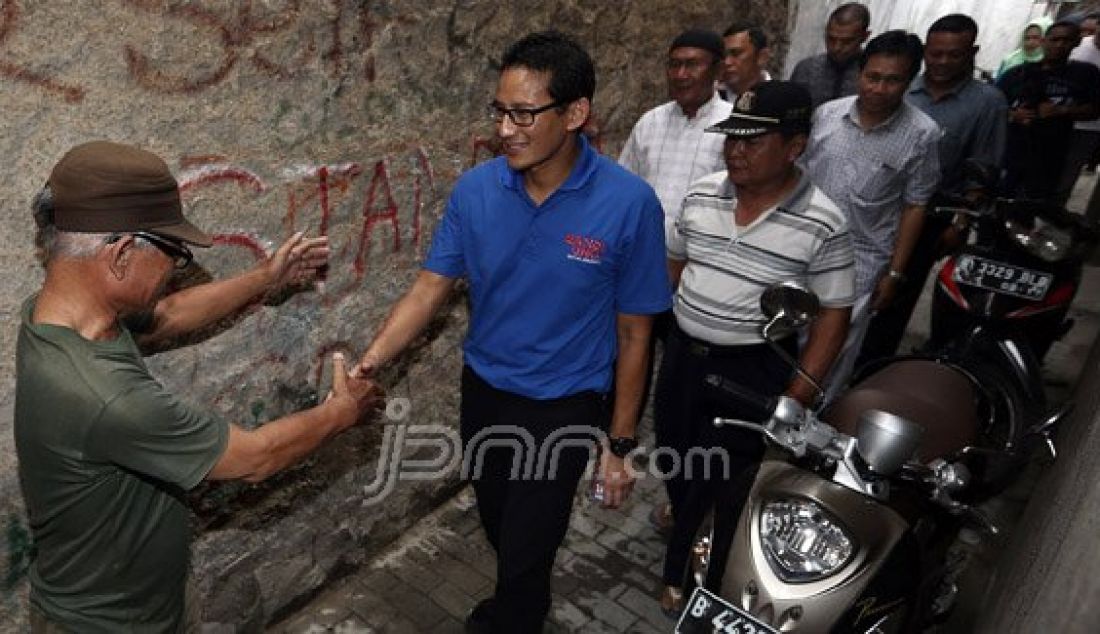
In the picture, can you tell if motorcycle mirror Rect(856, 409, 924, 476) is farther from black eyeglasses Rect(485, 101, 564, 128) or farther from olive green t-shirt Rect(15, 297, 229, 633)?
olive green t-shirt Rect(15, 297, 229, 633)

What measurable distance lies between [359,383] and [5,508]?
1.13 metres

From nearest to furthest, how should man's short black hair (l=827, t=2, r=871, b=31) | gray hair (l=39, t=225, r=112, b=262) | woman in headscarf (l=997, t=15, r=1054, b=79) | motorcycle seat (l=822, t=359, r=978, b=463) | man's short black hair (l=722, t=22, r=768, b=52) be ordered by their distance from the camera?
gray hair (l=39, t=225, r=112, b=262) → motorcycle seat (l=822, t=359, r=978, b=463) → man's short black hair (l=722, t=22, r=768, b=52) → man's short black hair (l=827, t=2, r=871, b=31) → woman in headscarf (l=997, t=15, r=1054, b=79)

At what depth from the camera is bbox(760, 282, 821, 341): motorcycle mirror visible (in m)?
2.36

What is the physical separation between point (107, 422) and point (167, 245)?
0.41 m

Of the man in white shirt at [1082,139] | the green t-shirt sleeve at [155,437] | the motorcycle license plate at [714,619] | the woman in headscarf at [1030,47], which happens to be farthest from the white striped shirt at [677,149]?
the woman in headscarf at [1030,47]

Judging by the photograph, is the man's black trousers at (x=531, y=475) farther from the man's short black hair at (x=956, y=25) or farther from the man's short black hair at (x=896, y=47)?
the man's short black hair at (x=956, y=25)

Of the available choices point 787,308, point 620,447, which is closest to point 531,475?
point 620,447

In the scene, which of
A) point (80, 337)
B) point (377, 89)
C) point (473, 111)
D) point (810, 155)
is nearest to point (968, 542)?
point (810, 155)

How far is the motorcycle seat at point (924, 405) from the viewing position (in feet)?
9.40

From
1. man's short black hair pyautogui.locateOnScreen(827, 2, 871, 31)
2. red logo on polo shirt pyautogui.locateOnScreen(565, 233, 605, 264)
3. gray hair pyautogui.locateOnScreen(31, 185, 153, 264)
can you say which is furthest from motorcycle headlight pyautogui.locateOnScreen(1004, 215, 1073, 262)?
gray hair pyautogui.locateOnScreen(31, 185, 153, 264)

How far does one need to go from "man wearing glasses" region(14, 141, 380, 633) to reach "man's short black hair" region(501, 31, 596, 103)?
1.16 meters

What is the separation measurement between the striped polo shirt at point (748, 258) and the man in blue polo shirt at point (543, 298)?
1.72 feet

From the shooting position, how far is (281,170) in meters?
2.63

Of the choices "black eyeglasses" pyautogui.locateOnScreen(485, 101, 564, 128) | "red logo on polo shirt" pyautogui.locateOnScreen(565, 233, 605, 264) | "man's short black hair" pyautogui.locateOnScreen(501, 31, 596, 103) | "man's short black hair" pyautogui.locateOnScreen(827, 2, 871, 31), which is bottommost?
"red logo on polo shirt" pyautogui.locateOnScreen(565, 233, 605, 264)
